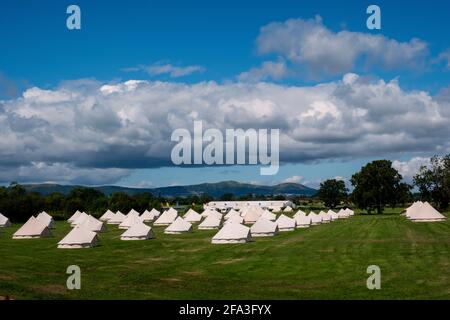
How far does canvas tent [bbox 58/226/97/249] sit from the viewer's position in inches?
1577

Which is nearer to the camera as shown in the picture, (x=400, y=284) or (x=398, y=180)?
(x=400, y=284)

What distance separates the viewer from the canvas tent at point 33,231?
50781 mm

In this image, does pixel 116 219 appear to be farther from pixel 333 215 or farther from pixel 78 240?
pixel 78 240

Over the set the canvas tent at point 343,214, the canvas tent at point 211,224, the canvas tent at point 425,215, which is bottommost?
the canvas tent at point 343,214

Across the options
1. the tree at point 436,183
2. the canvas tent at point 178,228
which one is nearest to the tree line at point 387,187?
the tree at point 436,183

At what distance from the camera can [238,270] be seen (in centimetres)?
2658

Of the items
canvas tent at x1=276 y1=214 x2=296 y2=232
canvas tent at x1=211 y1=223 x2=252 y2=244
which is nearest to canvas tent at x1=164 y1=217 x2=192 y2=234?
canvas tent at x1=276 y1=214 x2=296 y2=232

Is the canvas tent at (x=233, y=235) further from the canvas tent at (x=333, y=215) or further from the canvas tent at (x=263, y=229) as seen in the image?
the canvas tent at (x=333, y=215)

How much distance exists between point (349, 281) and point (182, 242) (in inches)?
958

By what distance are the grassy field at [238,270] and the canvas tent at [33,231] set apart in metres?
9.08
